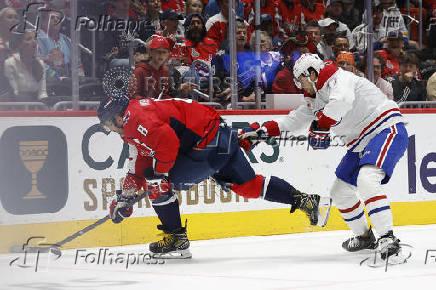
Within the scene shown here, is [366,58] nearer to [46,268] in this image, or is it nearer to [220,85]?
[220,85]

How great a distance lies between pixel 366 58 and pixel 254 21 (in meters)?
1.33

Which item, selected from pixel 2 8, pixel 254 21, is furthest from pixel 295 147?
pixel 2 8

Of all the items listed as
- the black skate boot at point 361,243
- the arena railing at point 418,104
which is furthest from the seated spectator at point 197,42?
the black skate boot at point 361,243

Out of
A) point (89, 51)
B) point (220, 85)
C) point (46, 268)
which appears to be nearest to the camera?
point (46, 268)

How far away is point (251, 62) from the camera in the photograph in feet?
24.7

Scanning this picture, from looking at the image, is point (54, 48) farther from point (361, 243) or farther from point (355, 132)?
point (361, 243)

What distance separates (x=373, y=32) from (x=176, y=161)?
367 centimetres

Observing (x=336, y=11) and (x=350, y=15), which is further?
(x=336, y=11)

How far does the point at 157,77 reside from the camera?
22.9 feet

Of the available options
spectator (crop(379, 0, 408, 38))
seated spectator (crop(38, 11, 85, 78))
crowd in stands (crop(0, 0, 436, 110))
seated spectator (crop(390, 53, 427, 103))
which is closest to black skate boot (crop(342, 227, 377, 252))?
crowd in stands (crop(0, 0, 436, 110))

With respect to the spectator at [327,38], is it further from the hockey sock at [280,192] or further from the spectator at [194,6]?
the hockey sock at [280,192]

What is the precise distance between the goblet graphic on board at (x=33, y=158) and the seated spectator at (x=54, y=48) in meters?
0.58

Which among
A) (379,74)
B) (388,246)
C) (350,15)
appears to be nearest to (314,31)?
(350,15)

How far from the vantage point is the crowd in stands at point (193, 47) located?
6586 millimetres
